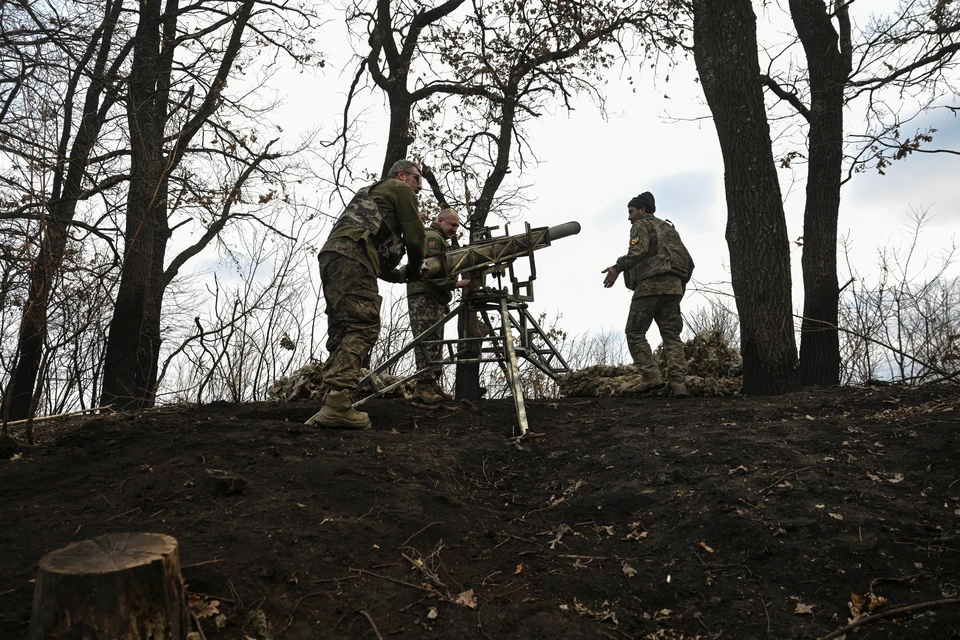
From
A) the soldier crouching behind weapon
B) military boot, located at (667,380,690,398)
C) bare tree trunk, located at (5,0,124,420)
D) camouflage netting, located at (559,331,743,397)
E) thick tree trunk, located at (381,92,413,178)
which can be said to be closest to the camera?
the soldier crouching behind weapon

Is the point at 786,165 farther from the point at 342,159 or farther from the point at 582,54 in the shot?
the point at 342,159

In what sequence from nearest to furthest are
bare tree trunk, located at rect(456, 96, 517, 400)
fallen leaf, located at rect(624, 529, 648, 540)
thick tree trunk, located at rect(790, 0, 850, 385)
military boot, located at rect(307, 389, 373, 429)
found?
fallen leaf, located at rect(624, 529, 648, 540) → military boot, located at rect(307, 389, 373, 429) → thick tree trunk, located at rect(790, 0, 850, 385) → bare tree trunk, located at rect(456, 96, 517, 400)

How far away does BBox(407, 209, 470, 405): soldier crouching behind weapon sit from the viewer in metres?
7.49

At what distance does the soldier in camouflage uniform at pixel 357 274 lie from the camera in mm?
5703

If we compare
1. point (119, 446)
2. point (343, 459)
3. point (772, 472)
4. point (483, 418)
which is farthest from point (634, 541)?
point (119, 446)

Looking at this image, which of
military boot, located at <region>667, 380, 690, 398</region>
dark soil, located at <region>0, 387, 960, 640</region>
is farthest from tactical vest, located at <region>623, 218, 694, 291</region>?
dark soil, located at <region>0, 387, 960, 640</region>

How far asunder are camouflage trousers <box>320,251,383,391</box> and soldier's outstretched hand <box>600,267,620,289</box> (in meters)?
2.80

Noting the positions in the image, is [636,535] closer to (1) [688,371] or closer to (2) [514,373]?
(2) [514,373]

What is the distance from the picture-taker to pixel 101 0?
417 inches

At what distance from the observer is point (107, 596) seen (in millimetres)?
2561

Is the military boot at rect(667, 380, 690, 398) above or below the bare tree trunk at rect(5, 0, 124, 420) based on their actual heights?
below

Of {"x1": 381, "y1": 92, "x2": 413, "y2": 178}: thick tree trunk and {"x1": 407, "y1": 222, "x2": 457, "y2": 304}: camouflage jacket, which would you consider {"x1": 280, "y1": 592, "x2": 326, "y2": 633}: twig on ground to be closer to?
{"x1": 407, "y1": 222, "x2": 457, "y2": 304}: camouflage jacket

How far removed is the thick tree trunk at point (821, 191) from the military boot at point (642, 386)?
7.60 ft

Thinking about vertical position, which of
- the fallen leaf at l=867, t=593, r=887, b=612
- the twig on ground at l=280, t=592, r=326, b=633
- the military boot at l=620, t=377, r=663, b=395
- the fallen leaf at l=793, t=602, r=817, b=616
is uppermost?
the military boot at l=620, t=377, r=663, b=395
